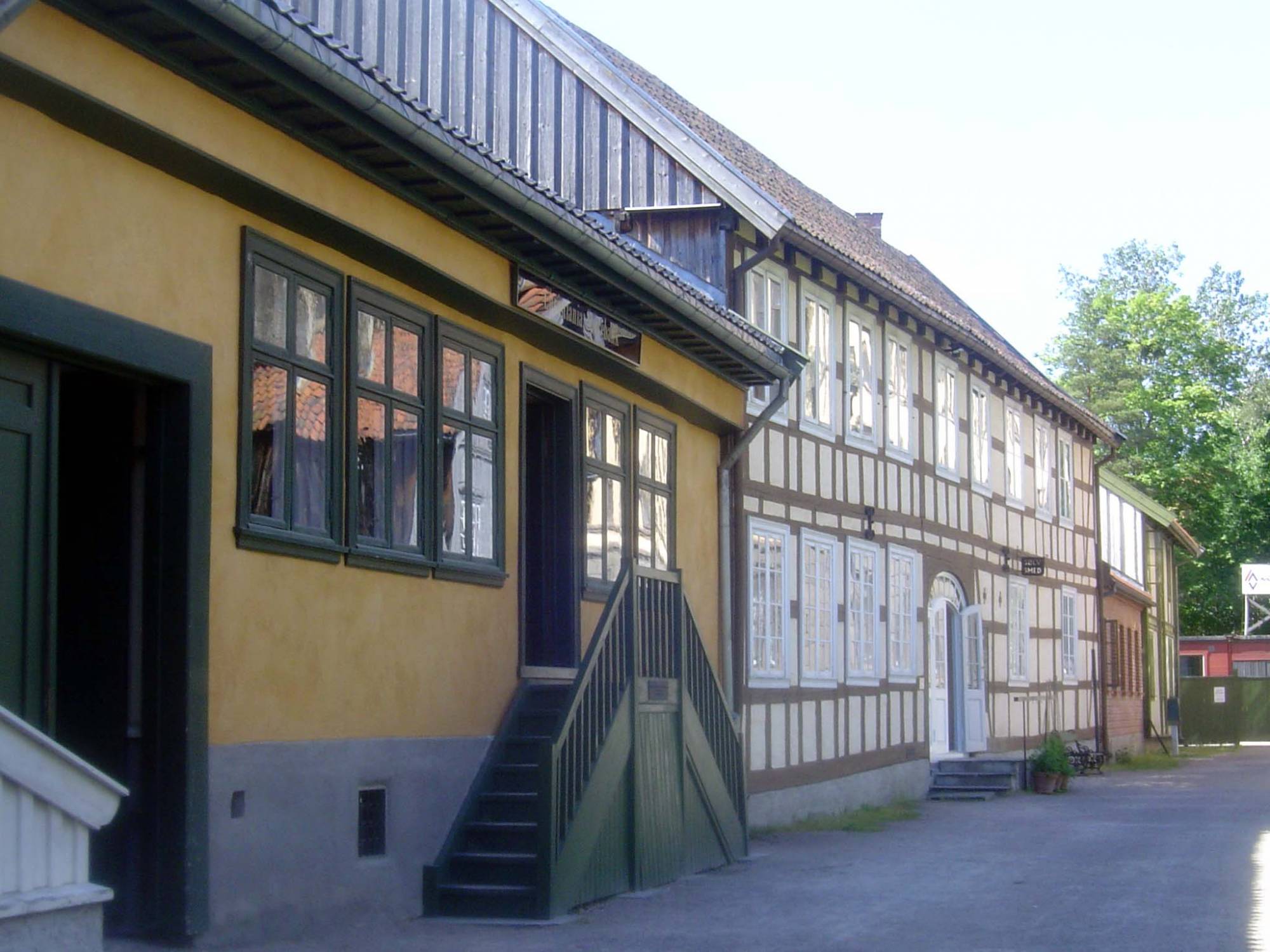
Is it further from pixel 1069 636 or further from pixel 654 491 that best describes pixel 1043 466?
pixel 654 491

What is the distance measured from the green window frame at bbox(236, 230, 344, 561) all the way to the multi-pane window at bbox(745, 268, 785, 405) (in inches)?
325

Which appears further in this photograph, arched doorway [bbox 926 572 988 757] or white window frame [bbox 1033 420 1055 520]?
white window frame [bbox 1033 420 1055 520]

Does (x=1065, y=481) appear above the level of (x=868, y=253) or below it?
below

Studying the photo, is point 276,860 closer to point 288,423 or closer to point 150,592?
point 150,592

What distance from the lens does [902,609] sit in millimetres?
22656

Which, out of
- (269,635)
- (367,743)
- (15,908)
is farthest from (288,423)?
(15,908)

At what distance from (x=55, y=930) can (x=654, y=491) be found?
29.3 ft

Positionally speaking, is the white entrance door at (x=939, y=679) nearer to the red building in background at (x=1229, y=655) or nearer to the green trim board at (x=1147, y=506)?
the green trim board at (x=1147, y=506)

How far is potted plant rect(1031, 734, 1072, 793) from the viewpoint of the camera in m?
24.3

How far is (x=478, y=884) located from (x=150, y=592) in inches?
130

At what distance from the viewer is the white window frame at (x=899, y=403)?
22266 mm

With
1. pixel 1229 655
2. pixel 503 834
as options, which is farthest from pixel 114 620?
pixel 1229 655

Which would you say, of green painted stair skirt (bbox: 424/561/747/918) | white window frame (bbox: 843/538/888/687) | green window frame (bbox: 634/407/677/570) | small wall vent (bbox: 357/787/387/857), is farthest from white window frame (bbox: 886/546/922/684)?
small wall vent (bbox: 357/787/387/857)

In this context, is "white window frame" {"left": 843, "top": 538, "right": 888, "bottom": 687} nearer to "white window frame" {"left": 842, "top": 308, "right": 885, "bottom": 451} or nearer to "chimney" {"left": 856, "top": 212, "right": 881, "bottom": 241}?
"white window frame" {"left": 842, "top": 308, "right": 885, "bottom": 451}
